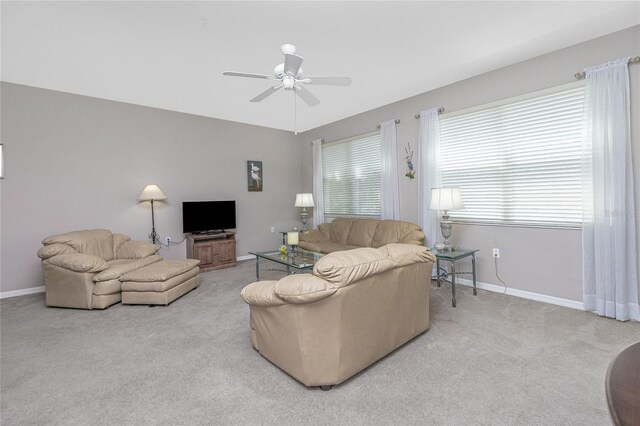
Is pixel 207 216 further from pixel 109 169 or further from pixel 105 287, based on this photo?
pixel 105 287

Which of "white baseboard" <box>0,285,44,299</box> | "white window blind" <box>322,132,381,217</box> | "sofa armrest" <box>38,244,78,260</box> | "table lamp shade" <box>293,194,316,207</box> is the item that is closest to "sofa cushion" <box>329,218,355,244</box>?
"white window blind" <box>322,132,381,217</box>

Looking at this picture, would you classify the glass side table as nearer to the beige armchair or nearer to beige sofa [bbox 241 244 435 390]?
beige sofa [bbox 241 244 435 390]

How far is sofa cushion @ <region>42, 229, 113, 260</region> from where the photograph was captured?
3783mm

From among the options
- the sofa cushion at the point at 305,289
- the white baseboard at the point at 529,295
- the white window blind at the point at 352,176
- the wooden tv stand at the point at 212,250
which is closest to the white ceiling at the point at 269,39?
the white window blind at the point at 352,176

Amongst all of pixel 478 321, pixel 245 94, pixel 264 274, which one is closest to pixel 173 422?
pixel 478 321

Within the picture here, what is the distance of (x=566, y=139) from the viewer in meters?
3.28

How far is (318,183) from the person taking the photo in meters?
6.52

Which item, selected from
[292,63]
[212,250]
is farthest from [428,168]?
[212,250]

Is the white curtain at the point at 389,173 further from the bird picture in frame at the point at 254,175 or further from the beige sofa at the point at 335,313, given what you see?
the beige sofa at the point at 335,313

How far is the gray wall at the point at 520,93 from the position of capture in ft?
9.78

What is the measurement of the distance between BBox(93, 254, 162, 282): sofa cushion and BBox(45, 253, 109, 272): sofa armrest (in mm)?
86

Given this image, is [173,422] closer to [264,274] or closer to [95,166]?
[264,274]

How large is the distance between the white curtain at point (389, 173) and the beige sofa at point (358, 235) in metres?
0.28

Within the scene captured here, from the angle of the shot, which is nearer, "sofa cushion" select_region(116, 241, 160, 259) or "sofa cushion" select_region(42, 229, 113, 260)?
"sofa cushion" select_region(42, 229, 113, 260)
